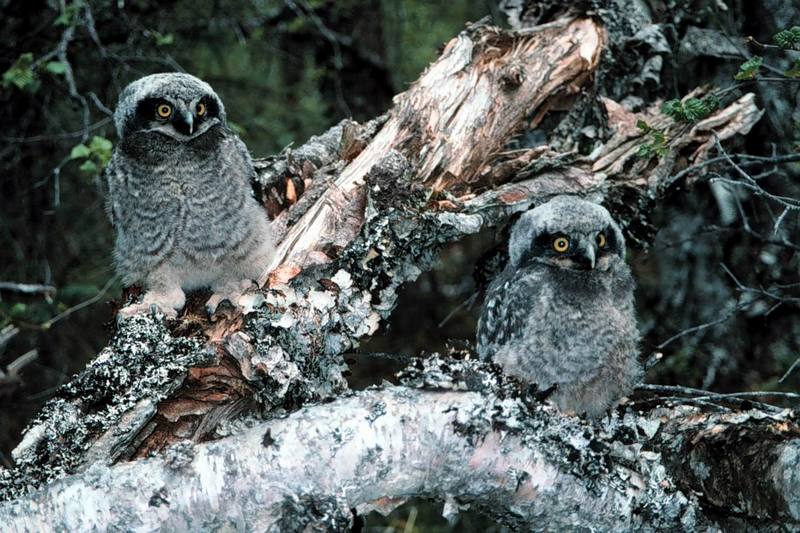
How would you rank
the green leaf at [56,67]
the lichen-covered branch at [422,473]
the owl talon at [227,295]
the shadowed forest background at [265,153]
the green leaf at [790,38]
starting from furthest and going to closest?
the shadowed forest background at [265,153]
the green leaf at [56,67]
the owl talon at [227,295]
the green leaf at [790,38]
the lichen-covered branch at [422,473]

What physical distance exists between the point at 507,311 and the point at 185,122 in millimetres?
1598

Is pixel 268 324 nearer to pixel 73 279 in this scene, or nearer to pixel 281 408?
pixel 281 408

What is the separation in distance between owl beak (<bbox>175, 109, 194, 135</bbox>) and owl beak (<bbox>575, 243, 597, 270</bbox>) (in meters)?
1.72

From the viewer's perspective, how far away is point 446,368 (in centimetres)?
246

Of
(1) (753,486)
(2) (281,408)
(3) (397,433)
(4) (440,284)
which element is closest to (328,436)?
(3) (397,433)

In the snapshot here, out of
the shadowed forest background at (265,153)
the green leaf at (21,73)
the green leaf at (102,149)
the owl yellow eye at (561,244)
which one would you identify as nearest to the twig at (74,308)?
the shadowed forest background at (265,153)

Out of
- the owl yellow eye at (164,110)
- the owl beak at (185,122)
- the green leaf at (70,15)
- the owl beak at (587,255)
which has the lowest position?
the owl beak at (587,255)

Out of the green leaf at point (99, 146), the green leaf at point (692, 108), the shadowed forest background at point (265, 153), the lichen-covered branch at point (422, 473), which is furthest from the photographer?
the shadowed forest background at point (265, 153)

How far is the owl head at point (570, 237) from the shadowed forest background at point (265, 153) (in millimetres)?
635

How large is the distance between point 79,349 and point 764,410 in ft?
14.1

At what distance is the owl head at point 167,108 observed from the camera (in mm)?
3648

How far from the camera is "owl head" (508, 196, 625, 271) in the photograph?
338cm

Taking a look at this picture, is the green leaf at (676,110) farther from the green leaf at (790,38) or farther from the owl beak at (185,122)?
→ the owl beak at (185,122)

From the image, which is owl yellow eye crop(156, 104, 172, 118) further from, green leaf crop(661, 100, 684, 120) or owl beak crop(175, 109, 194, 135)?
green leaf crop(661, 100, 684, 120)
